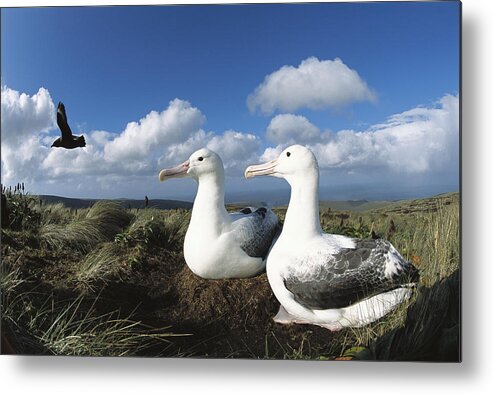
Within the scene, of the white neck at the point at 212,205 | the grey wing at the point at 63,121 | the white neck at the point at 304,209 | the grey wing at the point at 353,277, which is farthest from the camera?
the grey wing at the point at 63,121

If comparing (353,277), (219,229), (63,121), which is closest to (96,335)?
(219,229)

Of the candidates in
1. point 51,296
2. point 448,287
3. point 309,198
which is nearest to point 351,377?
point 448,287

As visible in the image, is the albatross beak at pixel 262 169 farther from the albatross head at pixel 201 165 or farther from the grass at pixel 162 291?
Answer: the grass at pixel 162 291

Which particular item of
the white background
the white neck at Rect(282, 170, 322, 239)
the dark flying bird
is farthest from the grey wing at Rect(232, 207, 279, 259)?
the dark flying bird

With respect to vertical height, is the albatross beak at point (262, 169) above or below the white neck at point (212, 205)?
above

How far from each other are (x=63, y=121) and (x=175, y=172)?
713 mm

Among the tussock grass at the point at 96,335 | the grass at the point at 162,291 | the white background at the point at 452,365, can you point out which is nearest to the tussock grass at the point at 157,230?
the grass at the point at 162,291

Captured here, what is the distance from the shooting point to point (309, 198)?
3178mm

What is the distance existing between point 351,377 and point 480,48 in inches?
72.8

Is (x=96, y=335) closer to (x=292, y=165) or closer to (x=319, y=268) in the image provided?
(x=319, y=268)

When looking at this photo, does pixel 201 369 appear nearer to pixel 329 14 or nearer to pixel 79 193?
pixel 79 193

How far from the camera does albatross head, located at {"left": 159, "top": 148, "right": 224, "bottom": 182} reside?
330cm

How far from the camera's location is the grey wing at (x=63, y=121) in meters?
3.40

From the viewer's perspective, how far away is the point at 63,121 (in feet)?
11.2
